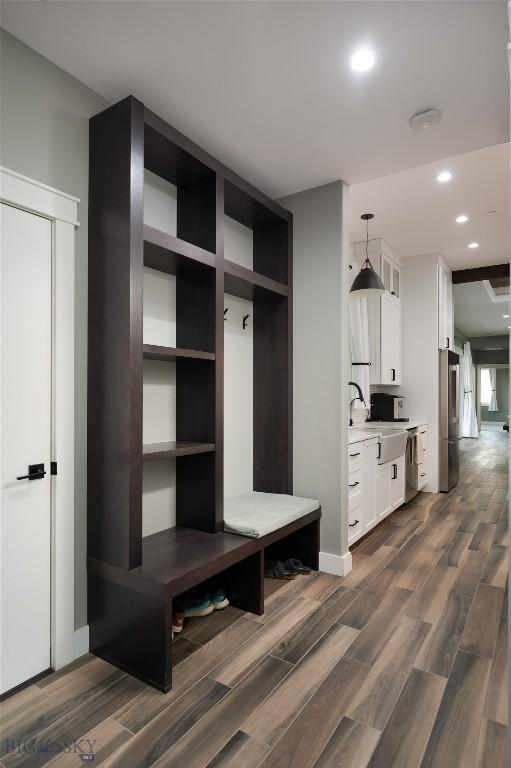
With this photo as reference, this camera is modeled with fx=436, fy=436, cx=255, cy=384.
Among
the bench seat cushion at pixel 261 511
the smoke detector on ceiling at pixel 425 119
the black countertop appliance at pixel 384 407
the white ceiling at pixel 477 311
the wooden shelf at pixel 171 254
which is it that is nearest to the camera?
the wooden shelf at pixel 171 254

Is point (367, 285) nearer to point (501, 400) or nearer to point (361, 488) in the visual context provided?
point (361, 488)

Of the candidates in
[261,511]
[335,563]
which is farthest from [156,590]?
[335,563]

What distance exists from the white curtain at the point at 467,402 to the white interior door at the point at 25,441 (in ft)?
38.3

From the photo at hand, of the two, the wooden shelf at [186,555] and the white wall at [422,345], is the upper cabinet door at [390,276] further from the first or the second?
the wooden shelf at [186,555]

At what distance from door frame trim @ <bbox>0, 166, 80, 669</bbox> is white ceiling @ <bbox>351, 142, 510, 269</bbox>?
8.14 ft

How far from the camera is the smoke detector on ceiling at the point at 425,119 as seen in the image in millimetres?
2215

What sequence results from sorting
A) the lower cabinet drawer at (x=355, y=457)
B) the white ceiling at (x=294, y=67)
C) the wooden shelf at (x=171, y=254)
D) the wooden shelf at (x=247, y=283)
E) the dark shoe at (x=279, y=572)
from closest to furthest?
the white ceiling at (x=294, y=67) < the wooden shelf at (x=171, y=254) < the wooden shelf at (x=247, y=283) < the dark shoe at (x=279, y=572) < the lower cabinet drawer at (x=355, y=457)

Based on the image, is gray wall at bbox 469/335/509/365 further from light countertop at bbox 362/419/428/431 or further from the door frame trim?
the door frame trim

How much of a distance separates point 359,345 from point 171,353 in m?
2.88

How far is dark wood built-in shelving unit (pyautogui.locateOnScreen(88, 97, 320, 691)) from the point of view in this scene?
192cm

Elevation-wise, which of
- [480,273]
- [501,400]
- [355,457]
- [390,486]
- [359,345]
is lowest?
[390,486]

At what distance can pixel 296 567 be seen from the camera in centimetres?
293

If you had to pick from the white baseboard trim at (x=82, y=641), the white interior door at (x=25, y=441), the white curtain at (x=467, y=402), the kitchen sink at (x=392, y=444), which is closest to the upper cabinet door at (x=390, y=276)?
the kitchen sink at (x=392, y=444)

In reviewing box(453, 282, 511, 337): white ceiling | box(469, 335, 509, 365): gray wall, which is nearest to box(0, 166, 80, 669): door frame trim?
box(453, 282, 511, 337): white ceiling
